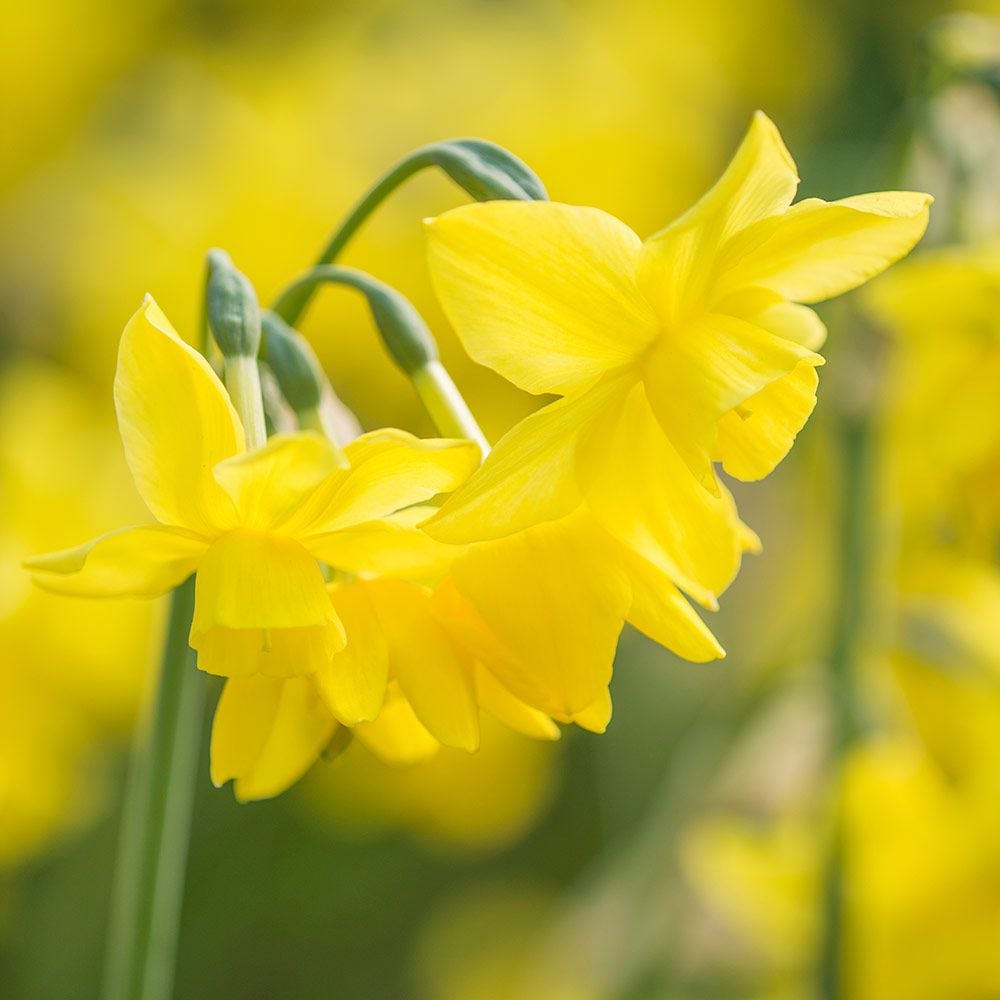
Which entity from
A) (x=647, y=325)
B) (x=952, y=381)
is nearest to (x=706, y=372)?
(x=647, y=325)

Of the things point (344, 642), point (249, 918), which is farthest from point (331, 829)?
point (344, 642)

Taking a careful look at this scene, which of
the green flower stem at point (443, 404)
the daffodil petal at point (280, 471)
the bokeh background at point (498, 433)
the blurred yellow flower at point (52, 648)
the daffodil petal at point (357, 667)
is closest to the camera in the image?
the daffodil petal at point (280, 471)

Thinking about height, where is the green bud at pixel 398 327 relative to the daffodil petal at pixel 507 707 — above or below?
above

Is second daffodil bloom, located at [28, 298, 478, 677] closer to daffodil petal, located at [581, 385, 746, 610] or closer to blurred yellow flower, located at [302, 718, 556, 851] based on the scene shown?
daffodil petal, located at [581, 385, 746, 610]

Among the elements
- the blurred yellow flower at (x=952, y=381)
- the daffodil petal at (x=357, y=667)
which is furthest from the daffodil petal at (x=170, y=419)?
the blurred yellow flower at (x=952, y=381)

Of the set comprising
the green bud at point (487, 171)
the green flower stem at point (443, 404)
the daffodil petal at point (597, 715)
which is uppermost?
the green bud at point (487, 171)

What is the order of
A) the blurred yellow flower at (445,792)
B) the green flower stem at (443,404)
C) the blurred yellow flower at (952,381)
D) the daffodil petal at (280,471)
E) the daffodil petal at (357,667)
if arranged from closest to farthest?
the daffodil petal at (280,471), the daffodil petal at (357,667), the green flower stem at (443,404), the blurred yellow flower at (952,381), the blurred yellow flower at (445,792)

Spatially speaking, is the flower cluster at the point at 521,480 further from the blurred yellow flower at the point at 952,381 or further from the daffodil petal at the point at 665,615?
the blurred yellow flower at the point at 952,381

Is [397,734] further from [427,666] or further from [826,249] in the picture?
[826,249]
